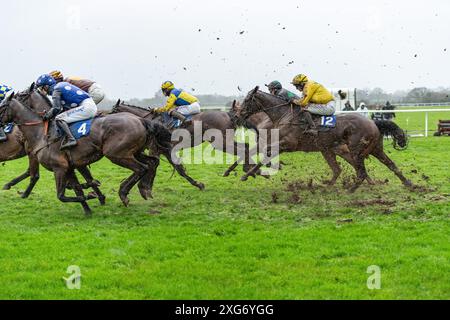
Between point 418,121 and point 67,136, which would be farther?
point 418,121

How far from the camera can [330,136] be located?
9.66 meters

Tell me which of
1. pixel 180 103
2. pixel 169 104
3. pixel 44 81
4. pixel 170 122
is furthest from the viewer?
pixel 180 103

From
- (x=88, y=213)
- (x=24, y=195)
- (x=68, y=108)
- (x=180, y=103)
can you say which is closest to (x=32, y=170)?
(x=24, y=195)

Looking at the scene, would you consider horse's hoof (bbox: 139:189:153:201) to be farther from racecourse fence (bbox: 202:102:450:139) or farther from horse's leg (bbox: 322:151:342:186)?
racecourse fence (bbox: 202:102:450:139)

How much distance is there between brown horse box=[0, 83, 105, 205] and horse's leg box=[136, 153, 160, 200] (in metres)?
0.59

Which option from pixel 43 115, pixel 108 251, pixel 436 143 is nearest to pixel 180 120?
pixel 43 115

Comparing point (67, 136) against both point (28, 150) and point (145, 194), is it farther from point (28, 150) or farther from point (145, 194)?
point (145, 194)

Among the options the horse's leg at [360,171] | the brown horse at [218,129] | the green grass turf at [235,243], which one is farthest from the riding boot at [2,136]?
the horse's leg at [360,171]

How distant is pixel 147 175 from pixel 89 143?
1.20 meters

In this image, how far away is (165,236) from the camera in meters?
6.36

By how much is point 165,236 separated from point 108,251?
0.82m

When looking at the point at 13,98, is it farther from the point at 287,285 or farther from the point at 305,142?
the point at 287,285

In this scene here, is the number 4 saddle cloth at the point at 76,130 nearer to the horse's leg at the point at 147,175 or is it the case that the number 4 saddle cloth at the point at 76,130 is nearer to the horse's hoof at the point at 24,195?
the horse's leg at the point at 147,175

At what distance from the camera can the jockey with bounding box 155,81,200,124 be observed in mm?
10457
